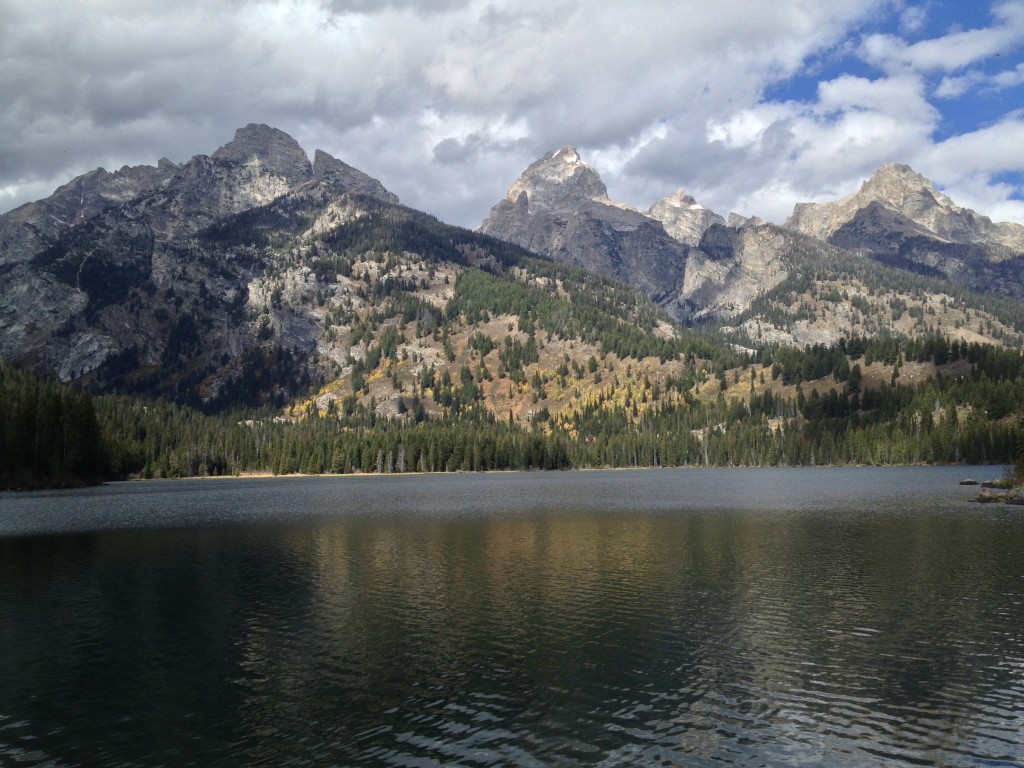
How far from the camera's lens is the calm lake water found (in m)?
26.2

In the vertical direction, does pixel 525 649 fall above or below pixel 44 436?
below

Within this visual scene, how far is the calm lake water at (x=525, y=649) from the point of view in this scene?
26.2 metres

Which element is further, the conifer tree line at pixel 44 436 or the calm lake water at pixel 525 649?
the conifer tree line at pixel 44 436

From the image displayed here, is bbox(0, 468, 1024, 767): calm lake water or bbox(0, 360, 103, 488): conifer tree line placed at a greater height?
bbox(0, 360, 103, 488): conifer tree line

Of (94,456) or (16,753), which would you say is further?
(94,456)

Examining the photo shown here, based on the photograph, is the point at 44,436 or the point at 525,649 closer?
the point at 525,649

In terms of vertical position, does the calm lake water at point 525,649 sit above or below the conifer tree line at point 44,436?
below

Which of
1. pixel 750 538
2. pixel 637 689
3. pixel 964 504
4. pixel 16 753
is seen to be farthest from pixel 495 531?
pixel 964 504

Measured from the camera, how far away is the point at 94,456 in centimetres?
18950

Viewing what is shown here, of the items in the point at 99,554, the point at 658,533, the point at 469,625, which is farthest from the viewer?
the point at 658,533

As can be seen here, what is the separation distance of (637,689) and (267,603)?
2860cm

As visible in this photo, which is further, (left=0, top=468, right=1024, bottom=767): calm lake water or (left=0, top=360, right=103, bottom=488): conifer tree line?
(left=0, top=360, right=103, bottom=488): conifer tree line

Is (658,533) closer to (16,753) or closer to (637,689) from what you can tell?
(637,689)

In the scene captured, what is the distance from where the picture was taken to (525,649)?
37.3m
